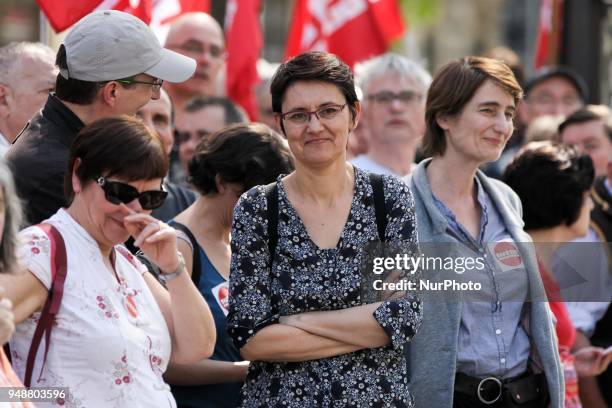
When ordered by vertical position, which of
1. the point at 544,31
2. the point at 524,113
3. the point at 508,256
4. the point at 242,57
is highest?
the point at 544,31

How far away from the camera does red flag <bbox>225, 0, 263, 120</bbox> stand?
9.57 metres

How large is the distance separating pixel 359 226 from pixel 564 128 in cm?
366

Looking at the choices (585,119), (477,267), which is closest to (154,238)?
(477,267)

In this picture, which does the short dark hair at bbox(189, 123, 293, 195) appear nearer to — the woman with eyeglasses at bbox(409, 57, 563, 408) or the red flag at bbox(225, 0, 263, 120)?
the woman with eyeglasses at bbox(409, 57, 563, 408)

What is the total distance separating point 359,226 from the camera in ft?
15.1

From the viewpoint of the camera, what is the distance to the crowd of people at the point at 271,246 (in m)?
4.02

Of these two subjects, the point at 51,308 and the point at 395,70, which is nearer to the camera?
the point at 51,308

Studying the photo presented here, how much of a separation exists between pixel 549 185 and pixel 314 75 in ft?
5.94

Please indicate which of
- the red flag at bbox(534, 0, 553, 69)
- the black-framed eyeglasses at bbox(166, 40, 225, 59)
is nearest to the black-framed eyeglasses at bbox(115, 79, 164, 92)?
the black-framed eyeglasses at bbox(166, 40, 225, 59)

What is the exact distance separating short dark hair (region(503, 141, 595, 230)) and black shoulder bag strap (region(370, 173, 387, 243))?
4.96 ft

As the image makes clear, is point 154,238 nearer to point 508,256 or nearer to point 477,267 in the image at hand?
point 477,267

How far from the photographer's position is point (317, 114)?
15.2 feet

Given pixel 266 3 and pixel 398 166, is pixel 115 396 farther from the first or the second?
pixel 266 3

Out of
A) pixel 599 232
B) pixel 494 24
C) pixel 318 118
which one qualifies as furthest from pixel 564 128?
pixel 494 24
